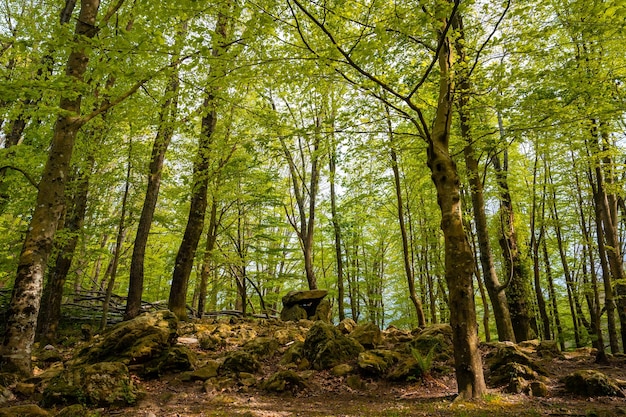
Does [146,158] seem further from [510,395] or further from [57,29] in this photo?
[510,395]

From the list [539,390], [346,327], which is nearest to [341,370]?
[346,327]

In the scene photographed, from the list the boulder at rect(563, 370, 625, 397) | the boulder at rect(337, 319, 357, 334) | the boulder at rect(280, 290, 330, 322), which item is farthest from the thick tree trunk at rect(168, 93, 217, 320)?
the boulder at rect(563, 370, 625, 397)

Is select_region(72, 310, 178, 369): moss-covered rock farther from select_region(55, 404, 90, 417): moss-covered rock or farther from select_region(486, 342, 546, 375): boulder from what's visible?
select_region(486, 342, 546, 375): boulder

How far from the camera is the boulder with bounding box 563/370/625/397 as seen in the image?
4.44m

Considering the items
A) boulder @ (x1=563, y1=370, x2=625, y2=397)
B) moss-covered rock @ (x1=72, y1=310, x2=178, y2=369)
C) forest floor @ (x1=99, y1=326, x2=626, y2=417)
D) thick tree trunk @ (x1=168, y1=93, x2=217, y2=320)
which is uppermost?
thick tree trunk @ (x1=168, y1=93, x2=217, y2=320)

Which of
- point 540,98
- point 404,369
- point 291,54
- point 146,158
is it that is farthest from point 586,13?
point 146,158

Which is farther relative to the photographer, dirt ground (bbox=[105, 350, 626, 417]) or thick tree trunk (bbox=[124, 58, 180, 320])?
thick tree trunk (bbox=[124, 58, 180, 320])

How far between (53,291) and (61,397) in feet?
21.4

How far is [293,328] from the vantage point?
876cm

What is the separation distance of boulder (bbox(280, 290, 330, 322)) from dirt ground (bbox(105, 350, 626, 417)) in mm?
5670

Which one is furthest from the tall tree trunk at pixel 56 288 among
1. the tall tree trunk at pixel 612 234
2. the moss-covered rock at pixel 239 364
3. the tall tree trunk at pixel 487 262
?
the tall tree trunk at pixel 612 234

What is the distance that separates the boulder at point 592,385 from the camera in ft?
14.6

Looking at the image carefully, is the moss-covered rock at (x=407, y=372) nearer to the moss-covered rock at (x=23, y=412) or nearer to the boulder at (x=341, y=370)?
the boulder at (x=341, y=370)

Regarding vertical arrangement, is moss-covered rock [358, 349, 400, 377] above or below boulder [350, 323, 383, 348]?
below
